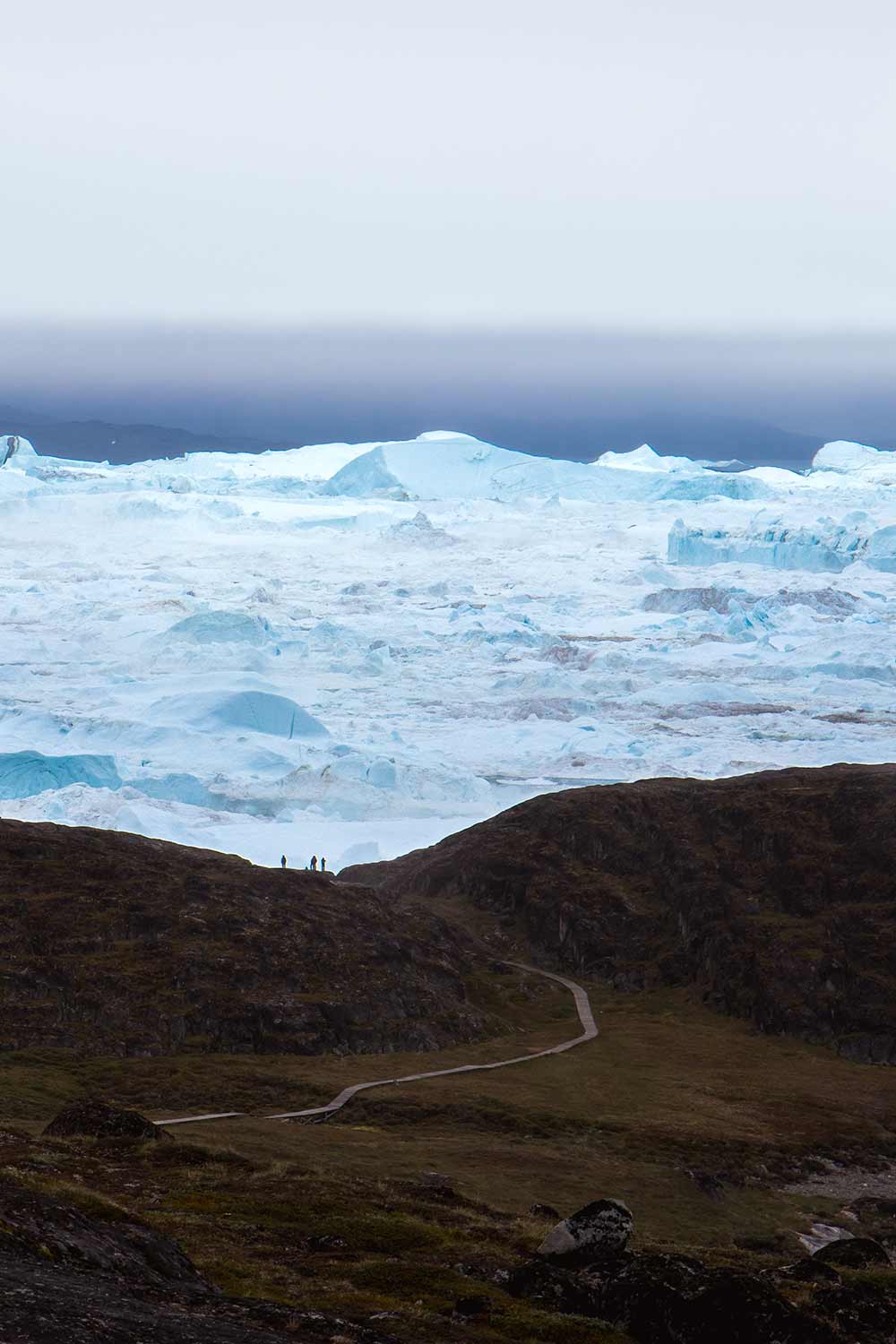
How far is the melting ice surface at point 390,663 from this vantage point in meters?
79.9

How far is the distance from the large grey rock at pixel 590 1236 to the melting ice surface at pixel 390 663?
49694 mm

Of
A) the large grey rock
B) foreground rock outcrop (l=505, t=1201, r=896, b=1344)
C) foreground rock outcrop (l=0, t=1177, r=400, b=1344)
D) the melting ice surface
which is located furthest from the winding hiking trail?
the melting ice surface

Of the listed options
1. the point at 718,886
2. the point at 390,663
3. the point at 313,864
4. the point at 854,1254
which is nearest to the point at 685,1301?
the point at 854,1254

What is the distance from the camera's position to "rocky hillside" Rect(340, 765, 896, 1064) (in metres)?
52.5

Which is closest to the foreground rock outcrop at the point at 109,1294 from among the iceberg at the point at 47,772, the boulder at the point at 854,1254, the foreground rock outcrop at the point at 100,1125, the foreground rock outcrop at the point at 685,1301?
the foreground rock outcrop at the point at 685,1301

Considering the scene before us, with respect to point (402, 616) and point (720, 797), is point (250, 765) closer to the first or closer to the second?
point (720, 797)

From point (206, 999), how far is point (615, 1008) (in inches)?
684

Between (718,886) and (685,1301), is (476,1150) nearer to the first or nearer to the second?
(685,1301)

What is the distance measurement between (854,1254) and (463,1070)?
1908cm

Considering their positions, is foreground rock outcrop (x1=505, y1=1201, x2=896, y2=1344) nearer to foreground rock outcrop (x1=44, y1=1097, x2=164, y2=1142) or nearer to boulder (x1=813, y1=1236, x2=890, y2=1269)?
boulder (x1=813, y1=1236, x2=890, y2=1269)

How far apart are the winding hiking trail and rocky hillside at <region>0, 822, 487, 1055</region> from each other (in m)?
3.02

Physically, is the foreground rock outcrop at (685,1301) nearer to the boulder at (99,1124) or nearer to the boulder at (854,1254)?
the boulder at (854,1254)

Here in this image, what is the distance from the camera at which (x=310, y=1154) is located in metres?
29.4

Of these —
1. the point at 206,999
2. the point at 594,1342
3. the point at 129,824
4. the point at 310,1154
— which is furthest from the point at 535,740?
the point at 594,1342
